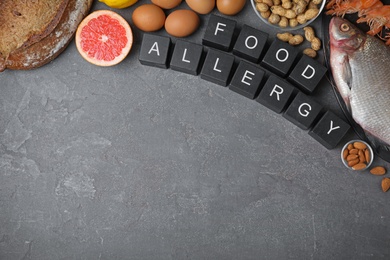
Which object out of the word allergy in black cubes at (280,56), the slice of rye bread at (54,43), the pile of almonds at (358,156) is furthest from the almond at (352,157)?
the slice of rye bread at (54,43)

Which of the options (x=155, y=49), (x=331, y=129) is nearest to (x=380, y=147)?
(x=331, y=129)

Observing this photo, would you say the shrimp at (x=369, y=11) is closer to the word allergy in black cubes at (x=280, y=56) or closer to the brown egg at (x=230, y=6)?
the word allergy in black cubes at (x=280, y=56)

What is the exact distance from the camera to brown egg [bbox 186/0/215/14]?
6.85 feet

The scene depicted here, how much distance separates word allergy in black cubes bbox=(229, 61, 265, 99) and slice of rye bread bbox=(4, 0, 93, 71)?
24.9 inches

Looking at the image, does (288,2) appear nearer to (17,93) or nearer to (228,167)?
(228,167)

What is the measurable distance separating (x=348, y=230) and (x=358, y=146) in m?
0.33

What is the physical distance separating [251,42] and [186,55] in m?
0.25

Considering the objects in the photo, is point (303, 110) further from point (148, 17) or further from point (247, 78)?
point (148, 17)

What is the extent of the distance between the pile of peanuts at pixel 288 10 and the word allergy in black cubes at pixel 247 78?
7.4 inches

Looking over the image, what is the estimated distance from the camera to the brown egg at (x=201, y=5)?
2088mm

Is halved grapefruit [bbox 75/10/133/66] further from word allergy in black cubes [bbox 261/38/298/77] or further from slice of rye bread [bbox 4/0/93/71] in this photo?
word allergy in black cubes [bbox 261/38/298/77]

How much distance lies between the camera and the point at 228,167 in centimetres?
217

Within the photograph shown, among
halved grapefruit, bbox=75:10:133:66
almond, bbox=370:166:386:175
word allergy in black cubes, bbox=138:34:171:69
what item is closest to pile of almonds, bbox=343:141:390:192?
almond, bbox=370:166:386:175

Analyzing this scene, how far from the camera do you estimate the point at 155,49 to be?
6.91 feet
